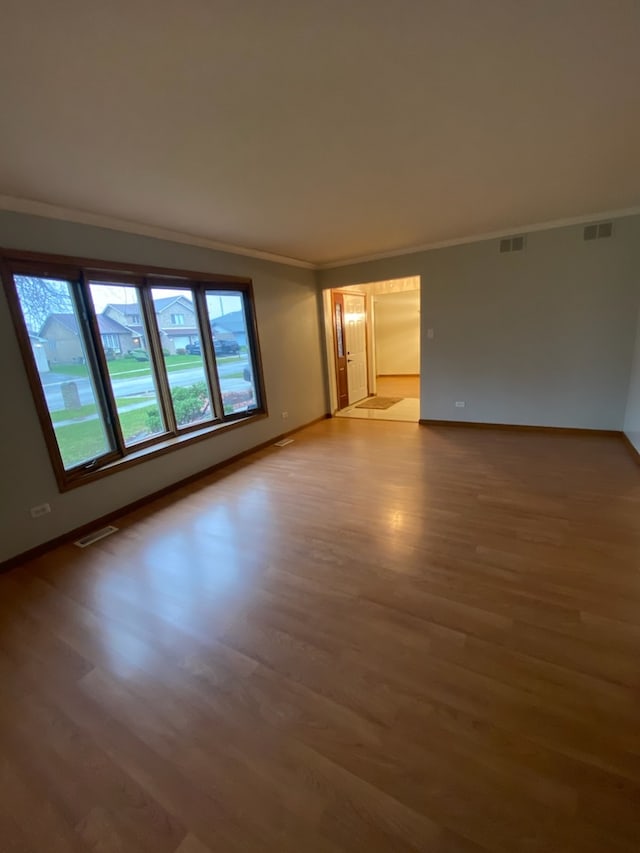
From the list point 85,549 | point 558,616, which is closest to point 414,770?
point 558,616

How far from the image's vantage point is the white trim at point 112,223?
2541 millimetres

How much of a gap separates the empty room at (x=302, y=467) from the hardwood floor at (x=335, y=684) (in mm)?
13

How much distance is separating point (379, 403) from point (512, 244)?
3426mm

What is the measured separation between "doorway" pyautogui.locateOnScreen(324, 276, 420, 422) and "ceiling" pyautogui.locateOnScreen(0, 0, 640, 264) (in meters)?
2.97

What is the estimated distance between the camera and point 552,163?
2553mm

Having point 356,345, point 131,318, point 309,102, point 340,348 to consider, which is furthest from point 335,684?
point 356,345

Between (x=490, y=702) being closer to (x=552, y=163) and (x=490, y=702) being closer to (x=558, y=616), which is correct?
(x=558, y=616)

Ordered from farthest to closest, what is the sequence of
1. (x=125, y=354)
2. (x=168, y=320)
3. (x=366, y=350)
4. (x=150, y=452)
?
(x=366, y=350) → (x=168, y=320) → (x=150, y=452) → (x=125, y=354)

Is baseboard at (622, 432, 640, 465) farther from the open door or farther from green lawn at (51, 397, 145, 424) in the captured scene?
green lawn at (51, 397, 145, 424)

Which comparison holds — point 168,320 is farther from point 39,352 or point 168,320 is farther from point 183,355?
point 39,352

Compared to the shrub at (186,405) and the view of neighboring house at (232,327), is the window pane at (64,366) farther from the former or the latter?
the view of neighboring house at (232,327)

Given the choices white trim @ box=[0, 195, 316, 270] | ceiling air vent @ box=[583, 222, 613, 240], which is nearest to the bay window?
white trim @ box=[0, 195, 316, 270]

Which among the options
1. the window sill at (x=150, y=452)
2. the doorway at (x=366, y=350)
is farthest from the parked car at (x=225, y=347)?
the doorway at (x=366, y=350)

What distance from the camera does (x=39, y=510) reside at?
2.76 meters
